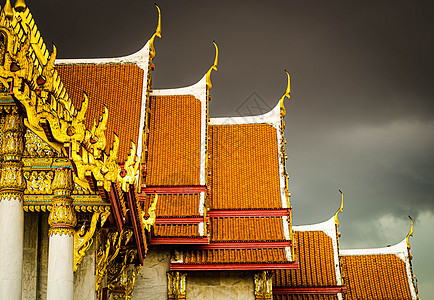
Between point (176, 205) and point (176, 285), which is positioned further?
point (176, 205)

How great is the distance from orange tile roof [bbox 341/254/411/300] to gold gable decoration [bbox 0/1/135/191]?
14.7 metres

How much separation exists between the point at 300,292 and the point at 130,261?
8595 mm

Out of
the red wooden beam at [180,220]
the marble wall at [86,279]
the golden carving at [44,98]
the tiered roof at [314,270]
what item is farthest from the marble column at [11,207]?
the tiered roof at [314,270]

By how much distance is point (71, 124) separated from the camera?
6.87m

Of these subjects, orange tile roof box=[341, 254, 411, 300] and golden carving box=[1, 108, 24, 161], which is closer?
golden carving box=[1, 108, 24, 161]

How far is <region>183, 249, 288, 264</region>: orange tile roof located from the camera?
593 inches

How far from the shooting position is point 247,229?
A: 52.3 feet

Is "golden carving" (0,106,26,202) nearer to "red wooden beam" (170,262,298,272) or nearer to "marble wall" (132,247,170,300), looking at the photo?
"red wooden beam" (170,262,298,272)

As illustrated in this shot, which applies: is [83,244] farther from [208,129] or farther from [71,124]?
[208,129]

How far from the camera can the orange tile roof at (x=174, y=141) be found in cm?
1639

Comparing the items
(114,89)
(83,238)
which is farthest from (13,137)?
(114,89)

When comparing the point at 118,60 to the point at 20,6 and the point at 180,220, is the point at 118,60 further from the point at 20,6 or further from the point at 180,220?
the point at 20,6

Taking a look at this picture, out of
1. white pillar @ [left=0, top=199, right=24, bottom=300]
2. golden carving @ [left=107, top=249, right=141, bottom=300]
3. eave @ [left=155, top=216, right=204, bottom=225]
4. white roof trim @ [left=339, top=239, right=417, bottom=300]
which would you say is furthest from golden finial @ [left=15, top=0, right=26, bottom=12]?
white roof trim @ [left=339, top=239, right=417, bottom=300]

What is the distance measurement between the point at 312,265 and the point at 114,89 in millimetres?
7413
